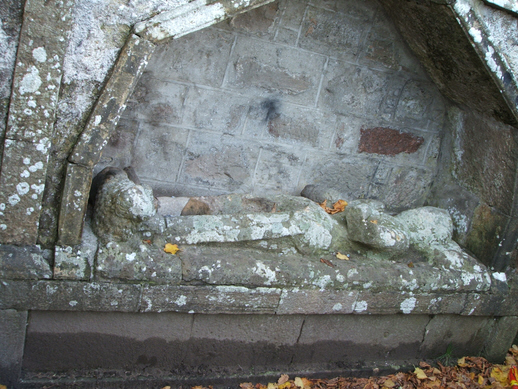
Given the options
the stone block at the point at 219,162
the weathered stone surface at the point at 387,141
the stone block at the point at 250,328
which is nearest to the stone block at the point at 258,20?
the stone block at the point at 219,162

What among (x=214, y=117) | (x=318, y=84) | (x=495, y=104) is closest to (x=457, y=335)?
(x=495, y=104)

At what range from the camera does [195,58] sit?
10.6 feet

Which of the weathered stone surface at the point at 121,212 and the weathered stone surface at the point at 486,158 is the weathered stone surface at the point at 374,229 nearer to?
the weathered stone surface at the point at 486,158

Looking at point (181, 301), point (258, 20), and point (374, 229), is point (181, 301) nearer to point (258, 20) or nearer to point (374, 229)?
point (374, 229)

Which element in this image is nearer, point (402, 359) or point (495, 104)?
point (495, 104)

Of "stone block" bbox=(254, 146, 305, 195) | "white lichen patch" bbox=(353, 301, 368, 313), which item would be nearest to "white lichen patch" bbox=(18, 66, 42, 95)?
"stone block" bbox=(254, 146, 305, 195)

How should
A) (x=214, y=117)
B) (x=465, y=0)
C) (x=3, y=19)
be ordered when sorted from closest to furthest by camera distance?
(x=3, y=19) < (x=465, y=0) < (x=214, y=117)

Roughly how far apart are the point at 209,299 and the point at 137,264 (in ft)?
1.59

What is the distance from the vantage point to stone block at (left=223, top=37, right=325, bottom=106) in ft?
10.9

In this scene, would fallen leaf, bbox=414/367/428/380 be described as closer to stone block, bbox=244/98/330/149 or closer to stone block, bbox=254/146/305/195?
stone block, bbox=254/146/305/195

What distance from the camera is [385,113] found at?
3.69 meters

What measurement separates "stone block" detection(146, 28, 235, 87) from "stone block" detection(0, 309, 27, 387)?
5.70 feet

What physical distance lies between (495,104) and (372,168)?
1.04 metres

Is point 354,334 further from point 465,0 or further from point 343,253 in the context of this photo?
point 465,0
